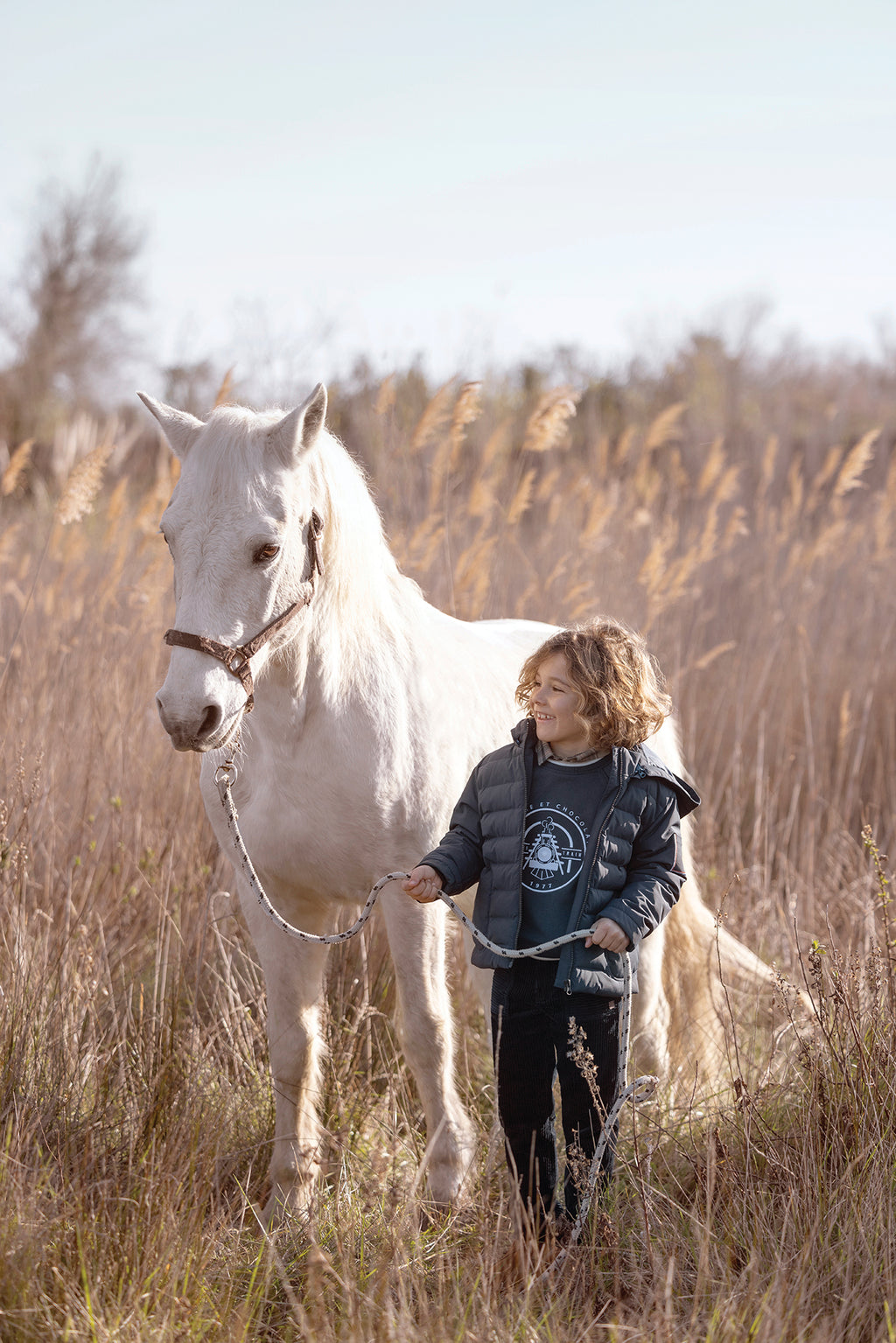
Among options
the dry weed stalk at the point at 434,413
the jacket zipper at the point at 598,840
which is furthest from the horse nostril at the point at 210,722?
the dry weed stalk at the point at 434,413

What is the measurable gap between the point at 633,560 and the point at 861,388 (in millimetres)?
16900

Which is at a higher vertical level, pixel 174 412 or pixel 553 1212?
pixel 174 412

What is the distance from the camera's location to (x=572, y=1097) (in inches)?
79.4

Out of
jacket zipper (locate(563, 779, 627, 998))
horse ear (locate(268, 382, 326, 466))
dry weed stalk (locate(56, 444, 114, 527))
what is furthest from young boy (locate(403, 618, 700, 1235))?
dry weed stalk (locate(56, 444, 114, 527))

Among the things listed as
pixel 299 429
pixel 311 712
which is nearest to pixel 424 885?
pixel 311 712

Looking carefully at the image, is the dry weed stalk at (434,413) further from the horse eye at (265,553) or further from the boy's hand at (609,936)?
the boy's hand at (609,936)

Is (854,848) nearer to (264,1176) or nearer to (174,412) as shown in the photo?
(264,1176)

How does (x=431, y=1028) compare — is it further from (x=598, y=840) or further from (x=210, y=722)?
(x=210, y=722)

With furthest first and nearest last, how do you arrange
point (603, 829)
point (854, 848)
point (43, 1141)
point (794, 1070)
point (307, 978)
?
1. point (854, 848)
2. point (794, 1070)
3. point (307, 978)
4. point (43, 1141)
5. point (603, 829)

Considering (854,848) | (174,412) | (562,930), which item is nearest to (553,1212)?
(562,930)

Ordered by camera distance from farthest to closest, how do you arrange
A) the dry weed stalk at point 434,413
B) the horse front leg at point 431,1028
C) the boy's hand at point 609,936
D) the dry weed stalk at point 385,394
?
the dry weed stalk at point 385,394, the dry weed stalk at point 434,413, the horse front leg at point 431,1028, the boy's hand at point 609,936

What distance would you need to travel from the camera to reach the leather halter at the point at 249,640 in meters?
1.76

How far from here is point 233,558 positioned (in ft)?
5.94

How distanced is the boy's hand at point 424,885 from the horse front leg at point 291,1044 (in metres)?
0.52
